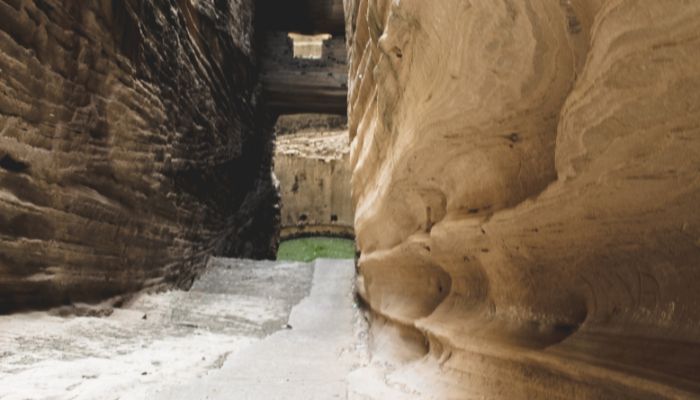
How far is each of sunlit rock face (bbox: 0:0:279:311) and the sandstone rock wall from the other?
8021 millimetres

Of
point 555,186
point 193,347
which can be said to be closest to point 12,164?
point 193,347

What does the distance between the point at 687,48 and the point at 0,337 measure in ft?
8.80

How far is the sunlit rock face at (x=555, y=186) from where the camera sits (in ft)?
2.23

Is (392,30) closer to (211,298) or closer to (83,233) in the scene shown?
(83,233)

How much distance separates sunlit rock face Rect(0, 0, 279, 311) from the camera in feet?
7.40

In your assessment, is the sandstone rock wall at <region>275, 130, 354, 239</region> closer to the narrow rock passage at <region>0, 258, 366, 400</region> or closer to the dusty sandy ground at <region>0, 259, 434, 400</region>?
the narrow rock passage at <region>0, 258, 366, 400</region>

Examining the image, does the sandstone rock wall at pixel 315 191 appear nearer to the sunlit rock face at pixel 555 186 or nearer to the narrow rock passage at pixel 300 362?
the narrow rock passage at pixel 300 362

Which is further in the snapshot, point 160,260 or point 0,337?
point 160,260

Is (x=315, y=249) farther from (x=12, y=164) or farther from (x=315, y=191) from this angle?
(x=12, y=164)

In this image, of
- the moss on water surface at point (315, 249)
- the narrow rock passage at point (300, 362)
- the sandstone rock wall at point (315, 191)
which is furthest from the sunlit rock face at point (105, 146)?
the sandstone rock wall at point (315, 191)

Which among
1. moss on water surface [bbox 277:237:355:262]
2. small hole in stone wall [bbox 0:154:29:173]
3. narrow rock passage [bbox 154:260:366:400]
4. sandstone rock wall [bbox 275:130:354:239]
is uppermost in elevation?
sandstone rock wall [bbox 275:130:354:239]

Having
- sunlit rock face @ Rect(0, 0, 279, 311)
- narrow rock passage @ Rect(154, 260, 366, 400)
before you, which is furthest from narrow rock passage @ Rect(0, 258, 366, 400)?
sunlit rock face @ Rect(0, 0, 279, 311)

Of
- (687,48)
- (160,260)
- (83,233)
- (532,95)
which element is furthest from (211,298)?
(687,48)

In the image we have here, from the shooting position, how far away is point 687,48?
24.4 inches
